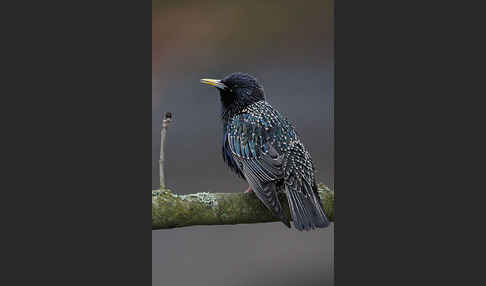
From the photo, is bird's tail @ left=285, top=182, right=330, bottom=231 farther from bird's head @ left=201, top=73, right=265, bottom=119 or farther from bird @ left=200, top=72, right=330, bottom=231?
bird's head @ left=201, top=73, right=265, bottom=119

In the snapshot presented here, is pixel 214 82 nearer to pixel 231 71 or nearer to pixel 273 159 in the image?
pixel 231 71

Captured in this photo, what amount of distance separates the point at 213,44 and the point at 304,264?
1.78m

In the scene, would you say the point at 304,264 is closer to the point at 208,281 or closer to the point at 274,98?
the point at 208,281

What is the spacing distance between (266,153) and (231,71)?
29.7 inches

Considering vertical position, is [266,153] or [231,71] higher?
[231,71]

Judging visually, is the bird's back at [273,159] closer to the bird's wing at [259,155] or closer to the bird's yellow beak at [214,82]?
the bird's wing at [259,155]

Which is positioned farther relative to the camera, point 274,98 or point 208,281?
point 274,98

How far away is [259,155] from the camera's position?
4383 mm

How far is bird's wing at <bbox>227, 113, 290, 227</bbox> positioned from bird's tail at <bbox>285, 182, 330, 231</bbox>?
0.09m

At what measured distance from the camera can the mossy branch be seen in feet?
13.4

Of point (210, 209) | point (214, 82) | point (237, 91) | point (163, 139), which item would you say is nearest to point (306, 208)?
point (210, 209)

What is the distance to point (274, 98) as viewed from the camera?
15.5ft

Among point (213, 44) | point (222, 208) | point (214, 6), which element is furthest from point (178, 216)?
point (214, 6)

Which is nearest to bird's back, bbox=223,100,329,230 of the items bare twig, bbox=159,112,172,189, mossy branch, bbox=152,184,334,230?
mossy branch, bbox=152,184,334,230
